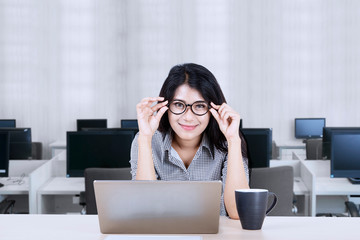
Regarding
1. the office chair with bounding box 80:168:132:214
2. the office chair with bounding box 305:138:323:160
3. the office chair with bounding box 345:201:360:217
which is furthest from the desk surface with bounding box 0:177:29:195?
the office chair with bounding box 305:138:323:160

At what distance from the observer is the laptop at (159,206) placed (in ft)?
4.51

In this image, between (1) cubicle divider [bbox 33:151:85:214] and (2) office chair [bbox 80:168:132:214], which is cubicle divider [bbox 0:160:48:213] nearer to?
(1) cubicle divider [bbox 33:151:85:214]

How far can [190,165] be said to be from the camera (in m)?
2.20

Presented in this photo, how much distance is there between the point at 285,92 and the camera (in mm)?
7570

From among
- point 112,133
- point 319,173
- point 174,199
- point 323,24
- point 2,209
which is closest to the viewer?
point 174,199

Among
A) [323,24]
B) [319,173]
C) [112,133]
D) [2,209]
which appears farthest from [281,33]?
[2,209]

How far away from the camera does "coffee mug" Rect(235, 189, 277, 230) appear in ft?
4.69

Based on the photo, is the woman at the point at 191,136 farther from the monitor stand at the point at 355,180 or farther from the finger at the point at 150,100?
the monitor stand at the point at 355,180

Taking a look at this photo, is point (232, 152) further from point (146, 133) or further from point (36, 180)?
point (36, 180)

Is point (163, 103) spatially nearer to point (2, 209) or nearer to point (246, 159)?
point (246, 159)

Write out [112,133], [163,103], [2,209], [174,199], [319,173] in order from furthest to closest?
[319,173]
[112,133]
[2,209]
[163,103]
[174,199]

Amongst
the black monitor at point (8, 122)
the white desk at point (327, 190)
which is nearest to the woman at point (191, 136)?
the white desk at point (327, 190)

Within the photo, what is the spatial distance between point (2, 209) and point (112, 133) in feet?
3.32

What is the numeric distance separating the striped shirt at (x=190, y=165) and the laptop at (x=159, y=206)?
2.51ft
